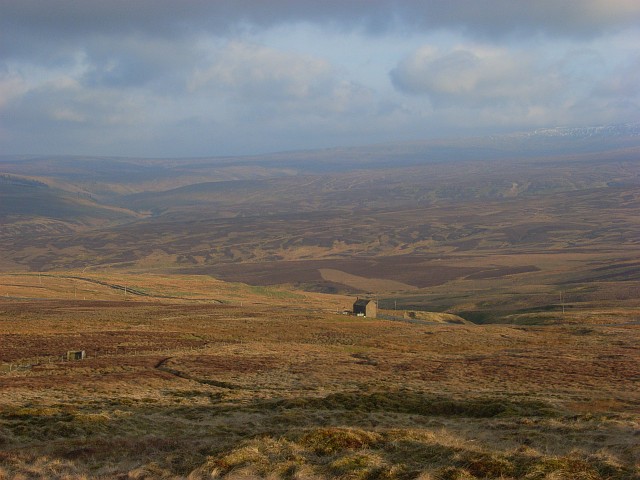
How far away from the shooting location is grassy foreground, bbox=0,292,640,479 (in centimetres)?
1430

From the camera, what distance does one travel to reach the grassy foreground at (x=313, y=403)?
14.3 m

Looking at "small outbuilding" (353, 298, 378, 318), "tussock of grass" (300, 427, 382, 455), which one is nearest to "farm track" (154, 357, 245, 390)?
"tussock of grass" (300, 427, 382, 455)

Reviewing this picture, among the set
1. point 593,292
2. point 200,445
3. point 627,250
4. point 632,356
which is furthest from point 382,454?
point 627,250

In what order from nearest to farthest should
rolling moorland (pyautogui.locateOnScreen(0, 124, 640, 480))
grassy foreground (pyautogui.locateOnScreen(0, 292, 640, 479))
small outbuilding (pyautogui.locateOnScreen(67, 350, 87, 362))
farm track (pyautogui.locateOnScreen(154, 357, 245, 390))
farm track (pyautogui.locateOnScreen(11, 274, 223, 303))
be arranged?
grassy foreground (pyautogui.locateOnScreen(0, 292, 640, 479)), rolling moorland (pyautogui.locateOnScreen(0, 124, 640, 480)), farm track (pyautogui.locateOnScreen(154, 357, 245, 390)), small outbuilding (pyautogui.locateOnScreen(67, 350, 87, 362)), farm track (pyautogui.locateOnScreen(11, 274, 223, 303))

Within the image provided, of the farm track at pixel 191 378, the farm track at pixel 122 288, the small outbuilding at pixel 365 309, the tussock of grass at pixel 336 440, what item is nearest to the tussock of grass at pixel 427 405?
the farm track at pixel 191 378

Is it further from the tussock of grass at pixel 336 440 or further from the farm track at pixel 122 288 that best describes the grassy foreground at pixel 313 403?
the farm track at pixel 122 288

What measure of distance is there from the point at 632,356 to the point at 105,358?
33.3 meters

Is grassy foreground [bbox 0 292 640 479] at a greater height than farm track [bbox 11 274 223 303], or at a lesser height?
greater

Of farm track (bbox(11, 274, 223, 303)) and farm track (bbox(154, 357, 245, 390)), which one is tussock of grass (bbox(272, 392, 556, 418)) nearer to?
farm track (bbox(154, 357, 245, 390))

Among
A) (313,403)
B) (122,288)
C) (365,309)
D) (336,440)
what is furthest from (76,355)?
(122,288)

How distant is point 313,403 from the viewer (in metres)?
24.6

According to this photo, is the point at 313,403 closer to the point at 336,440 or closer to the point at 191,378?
the point at 336,440

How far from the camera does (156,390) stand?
29.0 m

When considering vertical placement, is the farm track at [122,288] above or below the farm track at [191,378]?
below
